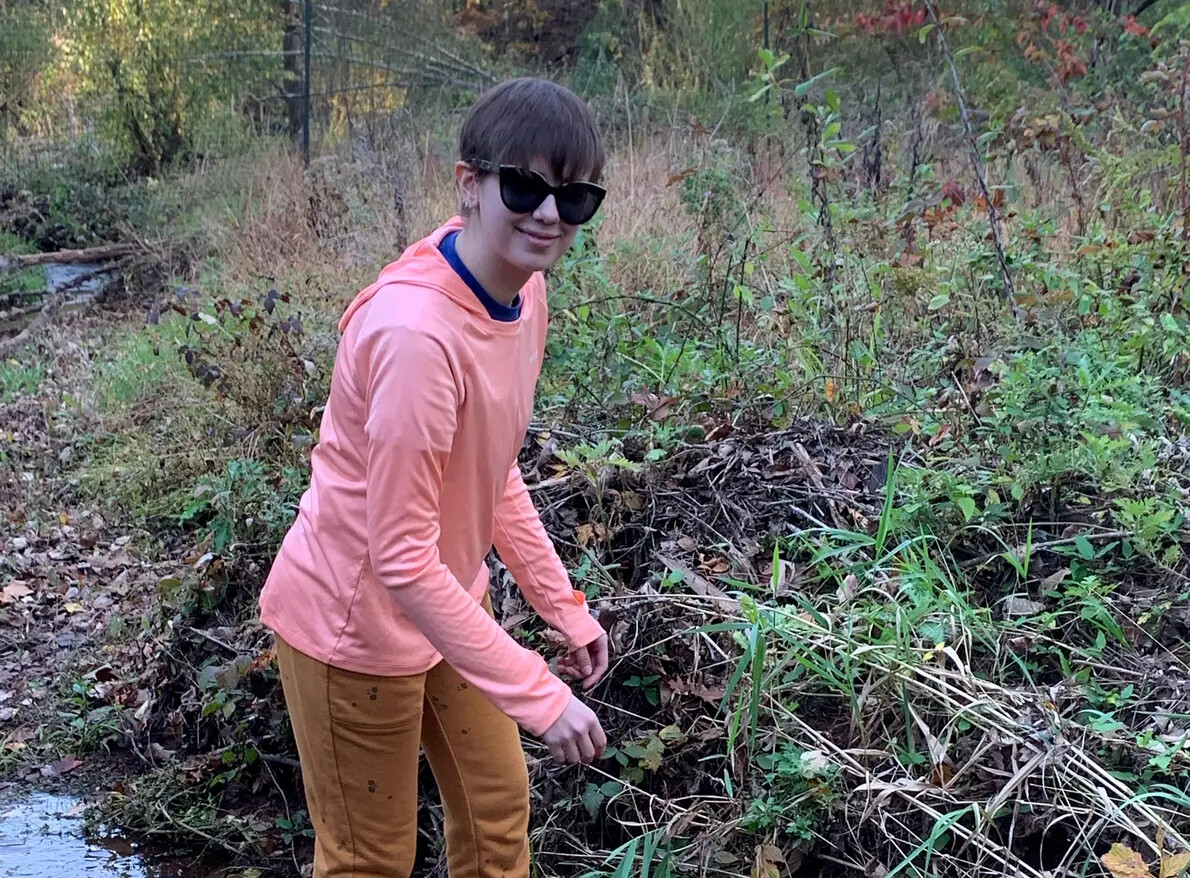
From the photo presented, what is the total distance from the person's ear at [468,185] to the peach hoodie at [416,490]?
0.09 m

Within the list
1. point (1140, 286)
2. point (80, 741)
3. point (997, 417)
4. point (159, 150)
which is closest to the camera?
point (997, 417)

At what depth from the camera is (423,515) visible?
1644mm

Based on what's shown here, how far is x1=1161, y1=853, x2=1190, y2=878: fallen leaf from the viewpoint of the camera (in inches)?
76.1

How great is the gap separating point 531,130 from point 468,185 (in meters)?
0.14

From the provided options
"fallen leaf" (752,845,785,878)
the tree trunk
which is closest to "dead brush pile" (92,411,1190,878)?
"fallen leaf" (752,845,785,878)

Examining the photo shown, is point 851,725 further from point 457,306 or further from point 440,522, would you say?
point 457,306

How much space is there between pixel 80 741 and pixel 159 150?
1074 centimetres

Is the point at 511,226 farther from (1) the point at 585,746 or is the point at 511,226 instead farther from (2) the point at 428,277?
(1) the point at 585,746

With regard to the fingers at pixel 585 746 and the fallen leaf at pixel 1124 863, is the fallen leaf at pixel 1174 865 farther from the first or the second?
the fingers at pixel 585 746

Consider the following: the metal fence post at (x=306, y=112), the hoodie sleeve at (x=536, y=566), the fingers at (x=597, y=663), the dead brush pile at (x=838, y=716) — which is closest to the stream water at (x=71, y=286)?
the metal fence post at (x=306, y=112)

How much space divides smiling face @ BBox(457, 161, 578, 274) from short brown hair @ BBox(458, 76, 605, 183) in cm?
2

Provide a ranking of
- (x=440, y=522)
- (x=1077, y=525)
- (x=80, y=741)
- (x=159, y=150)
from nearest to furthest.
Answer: (x=440, y=522) < (x=1077, y=525) < (x=80, y=741) < (x=159, y=150)

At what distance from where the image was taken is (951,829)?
221cm

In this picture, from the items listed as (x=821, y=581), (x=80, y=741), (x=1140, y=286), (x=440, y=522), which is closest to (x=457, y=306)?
(x=440, y=522)
